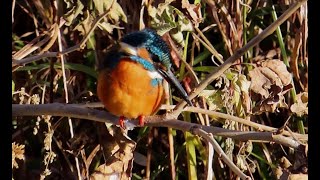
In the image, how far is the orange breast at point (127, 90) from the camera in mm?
1938

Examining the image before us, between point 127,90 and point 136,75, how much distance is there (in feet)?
0.17

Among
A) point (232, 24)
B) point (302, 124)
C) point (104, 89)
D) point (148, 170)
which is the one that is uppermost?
point (232, 24)

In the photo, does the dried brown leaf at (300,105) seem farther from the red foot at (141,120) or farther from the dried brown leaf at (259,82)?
the red foot at (141,120)

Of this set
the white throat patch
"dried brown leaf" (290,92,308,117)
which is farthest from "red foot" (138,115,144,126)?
"dried brown leaf" (290,92,308,117)

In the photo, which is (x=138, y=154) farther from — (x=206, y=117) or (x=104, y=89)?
(x=104, y=89)

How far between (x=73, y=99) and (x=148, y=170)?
1.22 ft

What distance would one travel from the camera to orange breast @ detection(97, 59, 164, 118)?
1.94 m

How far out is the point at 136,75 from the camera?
1.94 metres

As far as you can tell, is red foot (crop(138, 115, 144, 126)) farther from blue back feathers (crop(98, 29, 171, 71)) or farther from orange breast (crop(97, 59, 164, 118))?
blue back feathers (crop(98, 29, 171, 71))

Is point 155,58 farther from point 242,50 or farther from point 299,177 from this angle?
point 299,177

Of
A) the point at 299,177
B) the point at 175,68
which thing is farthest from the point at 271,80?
the point at 175,68
